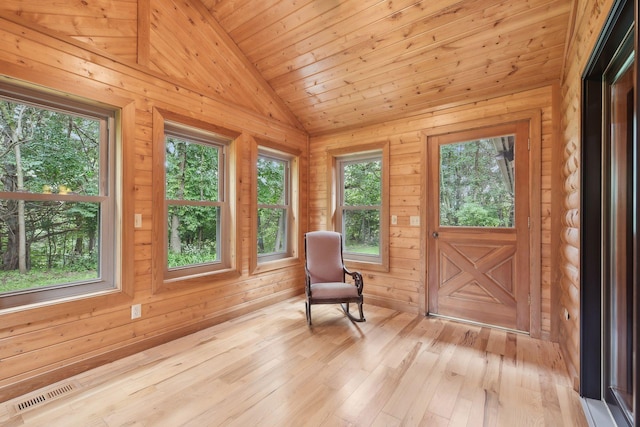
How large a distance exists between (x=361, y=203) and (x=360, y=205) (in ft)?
0.11

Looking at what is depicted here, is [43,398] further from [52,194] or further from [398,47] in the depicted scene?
[398,47]

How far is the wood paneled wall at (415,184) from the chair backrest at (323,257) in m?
0.53

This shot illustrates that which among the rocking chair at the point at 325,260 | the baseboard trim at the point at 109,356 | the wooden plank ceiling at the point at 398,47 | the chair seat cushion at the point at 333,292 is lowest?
the baseboard trim at the point at 109,356

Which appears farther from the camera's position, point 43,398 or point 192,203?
point 192,203

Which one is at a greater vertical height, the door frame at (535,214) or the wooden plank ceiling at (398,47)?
the wooden plank ceiling at (398,47)

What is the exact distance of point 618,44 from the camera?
4.73 feet

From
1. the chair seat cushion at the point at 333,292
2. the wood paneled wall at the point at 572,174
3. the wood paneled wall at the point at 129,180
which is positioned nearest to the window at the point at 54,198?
the wood paneled wall at the point at 129,180

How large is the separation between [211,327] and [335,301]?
1.34 meters

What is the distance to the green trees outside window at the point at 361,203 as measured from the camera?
387 centimetres

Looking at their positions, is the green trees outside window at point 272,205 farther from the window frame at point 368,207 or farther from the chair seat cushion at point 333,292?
the chair seat cushion at point 333,292

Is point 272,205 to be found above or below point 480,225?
above

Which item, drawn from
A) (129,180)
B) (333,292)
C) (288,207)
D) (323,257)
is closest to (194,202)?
(129,180)

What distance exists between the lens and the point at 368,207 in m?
3.90

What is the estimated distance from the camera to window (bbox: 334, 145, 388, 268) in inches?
147
